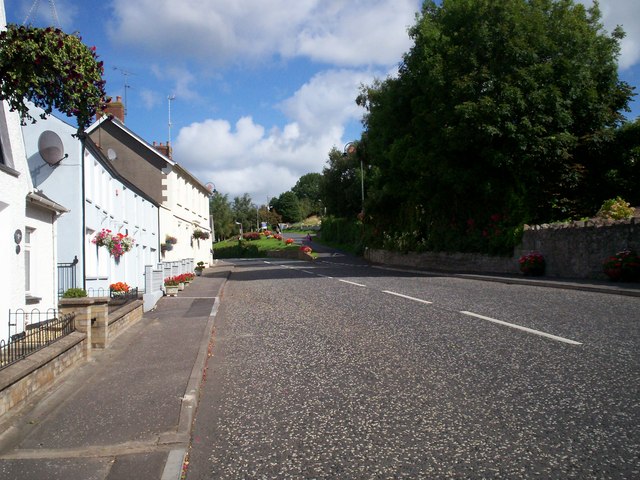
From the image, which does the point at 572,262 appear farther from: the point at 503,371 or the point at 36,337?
the point at 36,337

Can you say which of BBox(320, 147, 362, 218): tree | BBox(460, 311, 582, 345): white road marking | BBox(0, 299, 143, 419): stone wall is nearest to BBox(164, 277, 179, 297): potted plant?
BBox(0, 299, 143, 419): stone wall

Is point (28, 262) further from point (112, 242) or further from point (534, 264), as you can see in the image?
point (534, 264)

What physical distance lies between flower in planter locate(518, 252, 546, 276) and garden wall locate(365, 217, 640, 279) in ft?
0.77

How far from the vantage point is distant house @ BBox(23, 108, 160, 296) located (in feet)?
45.0

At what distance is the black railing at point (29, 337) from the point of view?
6504 mm

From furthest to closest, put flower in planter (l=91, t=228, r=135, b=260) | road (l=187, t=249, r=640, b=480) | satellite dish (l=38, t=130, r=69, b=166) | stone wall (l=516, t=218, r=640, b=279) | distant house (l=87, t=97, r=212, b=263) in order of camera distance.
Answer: distant house (l=87, t=97, r=212, b=263) → stone wall (l=516, t=218, r=640, b=279) → flower in planter (l=91, t=228, r=135, b=260) → satellite dish (l=38, t=130, r=69, b=166) → road (l=187, t=249, r=640, b=480)

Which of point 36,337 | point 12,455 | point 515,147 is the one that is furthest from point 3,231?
point 515,147

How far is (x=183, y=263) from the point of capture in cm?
2864

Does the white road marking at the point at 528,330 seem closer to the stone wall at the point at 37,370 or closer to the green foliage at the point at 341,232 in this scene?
the stone wall at the point at 37,370

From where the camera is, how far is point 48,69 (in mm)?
5473

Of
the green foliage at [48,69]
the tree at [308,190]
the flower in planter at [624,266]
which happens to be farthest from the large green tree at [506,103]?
the tree at [308,190]

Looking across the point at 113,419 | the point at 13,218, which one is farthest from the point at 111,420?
the point at 13,218

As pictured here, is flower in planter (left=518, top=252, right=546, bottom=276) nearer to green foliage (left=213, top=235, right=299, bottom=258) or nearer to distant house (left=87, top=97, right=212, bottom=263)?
distant house (left=87, top=97, right=212, bottom=263)

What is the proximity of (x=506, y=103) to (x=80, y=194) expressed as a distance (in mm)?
16441
